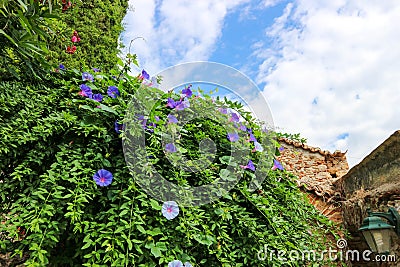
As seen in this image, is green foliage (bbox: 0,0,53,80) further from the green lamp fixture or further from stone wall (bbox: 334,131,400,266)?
stone wall (bbox: 334,131,400,266)

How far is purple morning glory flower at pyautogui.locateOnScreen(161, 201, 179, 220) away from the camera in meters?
0.86

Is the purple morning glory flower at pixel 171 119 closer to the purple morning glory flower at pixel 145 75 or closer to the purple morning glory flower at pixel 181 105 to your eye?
the purple morning glory flower at pixel 181 105

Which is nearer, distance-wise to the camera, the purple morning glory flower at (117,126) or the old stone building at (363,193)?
the purple morning glory flower at (117,126)

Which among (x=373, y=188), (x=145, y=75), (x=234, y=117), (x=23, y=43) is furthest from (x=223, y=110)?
(x=373, y=188)

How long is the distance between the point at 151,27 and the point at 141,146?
1.06 m

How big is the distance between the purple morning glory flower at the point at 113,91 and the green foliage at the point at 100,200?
1 centimetres

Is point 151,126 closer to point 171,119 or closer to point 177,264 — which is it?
point 171,119

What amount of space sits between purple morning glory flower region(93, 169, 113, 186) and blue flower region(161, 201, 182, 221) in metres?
0.17

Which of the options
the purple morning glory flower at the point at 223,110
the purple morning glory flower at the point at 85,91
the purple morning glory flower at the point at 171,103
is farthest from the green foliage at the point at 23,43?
the purple morning glory flower at the point at 223,110

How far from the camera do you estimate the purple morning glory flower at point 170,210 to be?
0.86 m

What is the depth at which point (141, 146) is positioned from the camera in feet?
3.12

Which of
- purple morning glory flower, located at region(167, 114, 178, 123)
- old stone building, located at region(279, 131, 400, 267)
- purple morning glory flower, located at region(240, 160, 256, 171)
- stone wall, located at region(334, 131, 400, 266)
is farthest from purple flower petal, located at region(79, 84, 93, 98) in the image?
stone wall, located at region(334, 131, 400, 266)

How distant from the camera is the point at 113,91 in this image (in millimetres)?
1068

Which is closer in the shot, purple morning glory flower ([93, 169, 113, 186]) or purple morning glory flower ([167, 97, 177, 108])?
purple morning glory flower ([93, 169, 113, 186])
